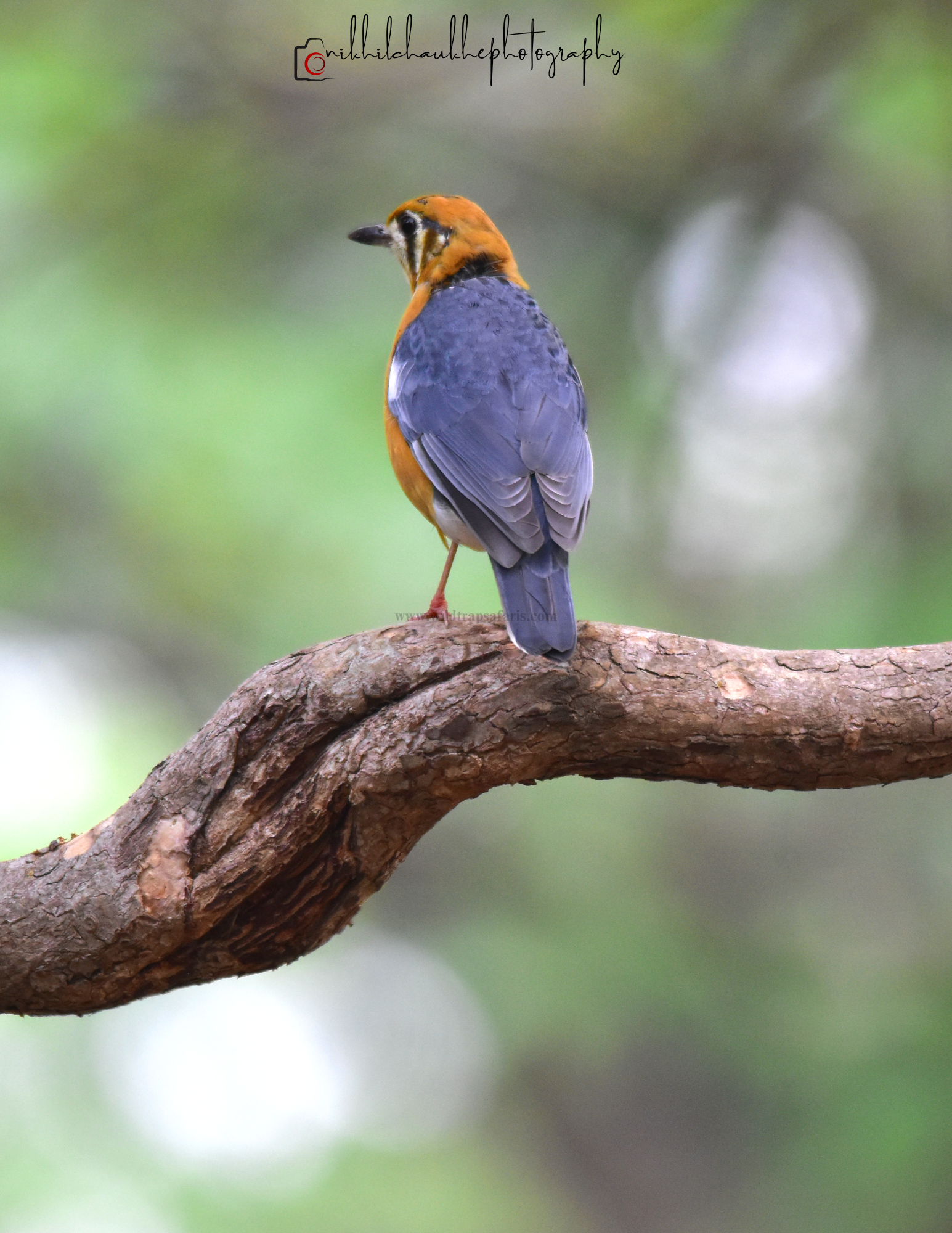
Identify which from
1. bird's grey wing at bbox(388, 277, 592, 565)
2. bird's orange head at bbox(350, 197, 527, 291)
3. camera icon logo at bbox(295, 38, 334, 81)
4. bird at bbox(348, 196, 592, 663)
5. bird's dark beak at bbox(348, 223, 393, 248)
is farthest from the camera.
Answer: camera icon logo at bbox(295, 38, 334, 81)

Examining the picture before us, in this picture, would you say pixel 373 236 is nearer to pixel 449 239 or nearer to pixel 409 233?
pixel 409 233

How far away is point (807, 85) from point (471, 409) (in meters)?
3.31

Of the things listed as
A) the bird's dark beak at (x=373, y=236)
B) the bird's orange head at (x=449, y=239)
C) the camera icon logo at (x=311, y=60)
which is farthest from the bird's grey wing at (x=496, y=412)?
the camera icon logo at (x=311, y=60)

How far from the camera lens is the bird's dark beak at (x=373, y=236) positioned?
4078 millimetres

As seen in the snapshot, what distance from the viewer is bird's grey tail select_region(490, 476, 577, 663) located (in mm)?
2445

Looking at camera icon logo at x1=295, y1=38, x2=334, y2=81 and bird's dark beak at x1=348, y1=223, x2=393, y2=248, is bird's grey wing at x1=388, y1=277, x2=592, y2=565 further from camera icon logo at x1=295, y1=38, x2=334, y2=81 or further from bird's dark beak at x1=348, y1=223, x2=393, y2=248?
camera icon logo at x1=295, y1=38, x2=334, y2=81

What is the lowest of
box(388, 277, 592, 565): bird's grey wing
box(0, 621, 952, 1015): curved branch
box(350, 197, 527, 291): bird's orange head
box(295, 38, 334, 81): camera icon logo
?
box(0, 621, 952, 1015): curved branch

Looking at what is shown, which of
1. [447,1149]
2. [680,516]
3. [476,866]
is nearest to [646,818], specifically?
[476,866]

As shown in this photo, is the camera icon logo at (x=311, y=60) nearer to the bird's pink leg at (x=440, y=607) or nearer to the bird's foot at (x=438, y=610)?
the bird's pink leg at (x=440, y=607)

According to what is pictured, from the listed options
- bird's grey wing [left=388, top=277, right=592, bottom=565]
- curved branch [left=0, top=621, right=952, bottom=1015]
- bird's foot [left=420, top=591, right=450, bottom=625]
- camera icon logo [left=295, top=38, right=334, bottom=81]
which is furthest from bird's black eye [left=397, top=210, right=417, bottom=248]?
camera icon logo [left=295, top=38, right=334, bottom=81]

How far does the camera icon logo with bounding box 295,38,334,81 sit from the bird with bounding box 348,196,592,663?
181 centimetres

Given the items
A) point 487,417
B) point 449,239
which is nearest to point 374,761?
point 487,417

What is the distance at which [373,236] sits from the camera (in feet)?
13.4

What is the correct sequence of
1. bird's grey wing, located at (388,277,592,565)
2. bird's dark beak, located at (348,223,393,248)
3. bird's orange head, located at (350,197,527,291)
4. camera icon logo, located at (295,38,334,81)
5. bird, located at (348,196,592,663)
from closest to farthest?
1. bird, located at (348,196,592,663)
2. bird's grey wing, located at (388,277,592,565)
3. bird's orange head, located at (350,197,527,291)
4. bird's dark beak, located at (348,223,393,248)
5. camera icon logo, located at (295,38,334,81)
